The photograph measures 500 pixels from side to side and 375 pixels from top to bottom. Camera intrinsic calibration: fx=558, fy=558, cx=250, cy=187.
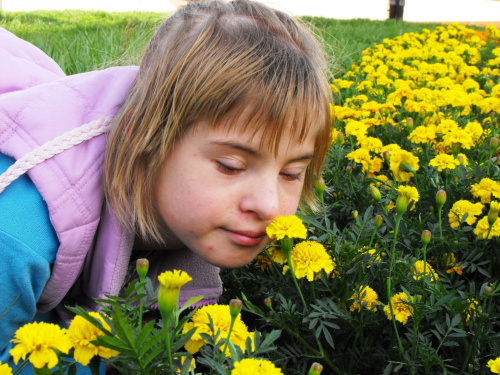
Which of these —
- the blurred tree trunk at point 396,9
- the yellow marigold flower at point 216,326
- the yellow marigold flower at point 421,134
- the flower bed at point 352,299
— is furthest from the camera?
the blurred tree trunk at point 396,9

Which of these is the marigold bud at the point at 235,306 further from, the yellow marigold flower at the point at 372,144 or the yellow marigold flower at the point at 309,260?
the yellow marigold flower at the point at 372,144

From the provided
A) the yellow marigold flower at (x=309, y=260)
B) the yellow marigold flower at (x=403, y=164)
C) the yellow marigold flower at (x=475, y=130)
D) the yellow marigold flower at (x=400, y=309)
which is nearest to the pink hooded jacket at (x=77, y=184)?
the yellow marigold flower at (x=309, y=260)

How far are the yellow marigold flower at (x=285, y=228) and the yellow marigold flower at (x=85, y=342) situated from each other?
484 millimetres

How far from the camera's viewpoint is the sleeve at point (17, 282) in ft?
4.28

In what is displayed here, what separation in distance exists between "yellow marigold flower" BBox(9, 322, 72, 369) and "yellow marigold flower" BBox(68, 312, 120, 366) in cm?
3

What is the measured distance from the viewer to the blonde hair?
135 centimetres

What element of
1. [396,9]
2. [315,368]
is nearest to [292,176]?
[315,368]

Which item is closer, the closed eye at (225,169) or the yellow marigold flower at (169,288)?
the yellow marigold flower at (169,288)

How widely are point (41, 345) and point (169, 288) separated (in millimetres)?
199

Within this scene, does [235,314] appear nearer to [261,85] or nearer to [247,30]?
[261,85]

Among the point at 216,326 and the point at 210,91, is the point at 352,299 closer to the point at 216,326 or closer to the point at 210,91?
the point at 216,326

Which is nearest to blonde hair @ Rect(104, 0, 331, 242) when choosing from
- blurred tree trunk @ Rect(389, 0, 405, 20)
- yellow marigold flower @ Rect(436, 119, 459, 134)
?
yellow marigold flower @ Rect(436, 119, 459, 134)

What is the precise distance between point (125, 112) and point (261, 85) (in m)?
0.41

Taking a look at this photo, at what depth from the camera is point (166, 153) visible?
1.40m
